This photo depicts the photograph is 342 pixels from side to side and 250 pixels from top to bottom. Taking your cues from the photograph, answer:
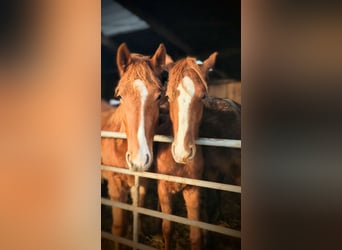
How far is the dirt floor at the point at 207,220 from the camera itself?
899 millimetres

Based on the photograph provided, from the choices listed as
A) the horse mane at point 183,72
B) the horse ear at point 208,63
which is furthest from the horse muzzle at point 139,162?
the horse ear at point 208,63

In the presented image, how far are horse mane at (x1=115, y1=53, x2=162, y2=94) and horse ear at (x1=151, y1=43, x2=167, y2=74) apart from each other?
2 centimetres

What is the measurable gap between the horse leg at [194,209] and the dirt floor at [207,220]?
0.05ft

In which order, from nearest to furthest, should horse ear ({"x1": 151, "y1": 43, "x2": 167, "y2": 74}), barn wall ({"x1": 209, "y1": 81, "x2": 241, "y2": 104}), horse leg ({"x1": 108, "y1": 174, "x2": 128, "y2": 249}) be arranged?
barn wall ({"x1": 209, "y1": 81, "x2": 241, "y2": 104}), horse ear ({"x1": 151, "y1": 43, "x2": 167, "y2": 74}), horse leg ({"x1": 108, "y1": 174, "x2": 128, "y2": 249})

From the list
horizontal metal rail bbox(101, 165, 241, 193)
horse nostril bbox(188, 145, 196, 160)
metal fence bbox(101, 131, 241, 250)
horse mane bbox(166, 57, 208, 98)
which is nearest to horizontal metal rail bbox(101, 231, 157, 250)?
metal fence bbox(101, 131, 241, 250)

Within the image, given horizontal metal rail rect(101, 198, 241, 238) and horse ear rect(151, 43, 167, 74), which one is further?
horse ear rect(151, 43, 167, 74)

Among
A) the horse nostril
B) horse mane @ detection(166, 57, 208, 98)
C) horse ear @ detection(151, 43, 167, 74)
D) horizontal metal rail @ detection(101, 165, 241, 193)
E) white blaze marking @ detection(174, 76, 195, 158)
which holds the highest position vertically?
horse ear @ detection(151, 43, 167, 74)

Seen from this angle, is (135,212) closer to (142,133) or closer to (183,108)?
(142,133)

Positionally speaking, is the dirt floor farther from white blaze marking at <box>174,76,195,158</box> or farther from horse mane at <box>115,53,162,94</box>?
horse mane at <box>115,53,162,94</box>

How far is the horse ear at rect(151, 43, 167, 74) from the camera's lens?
1.02 metres
